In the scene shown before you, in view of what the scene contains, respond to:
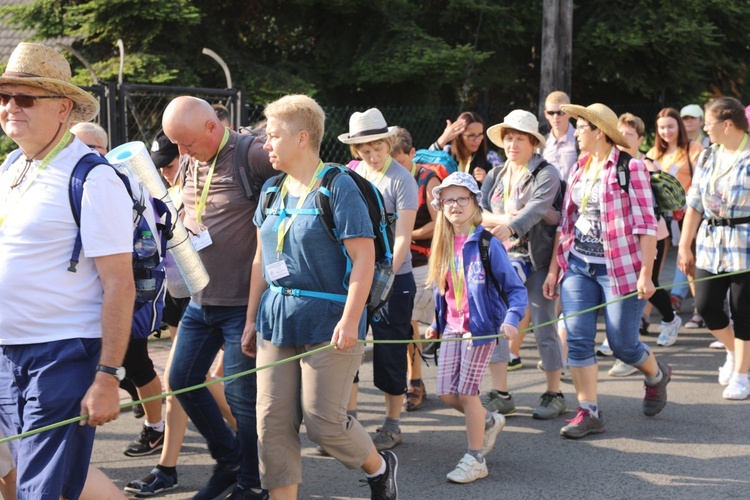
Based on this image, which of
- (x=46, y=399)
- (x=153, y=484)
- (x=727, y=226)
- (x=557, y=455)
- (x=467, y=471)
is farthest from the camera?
(x=727, y=226)

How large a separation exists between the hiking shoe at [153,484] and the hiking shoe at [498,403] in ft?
7.12

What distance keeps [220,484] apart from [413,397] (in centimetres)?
209

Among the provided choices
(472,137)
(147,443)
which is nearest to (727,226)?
(472,137)

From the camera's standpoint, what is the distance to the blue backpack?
3.35 m

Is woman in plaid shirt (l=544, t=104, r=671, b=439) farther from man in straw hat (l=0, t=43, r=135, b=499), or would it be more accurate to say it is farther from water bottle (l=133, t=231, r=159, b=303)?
man in straw hat (l=0, t=43, r=135, b=499)

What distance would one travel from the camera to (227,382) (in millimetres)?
4824

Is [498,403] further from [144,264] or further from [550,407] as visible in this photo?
[144,264]

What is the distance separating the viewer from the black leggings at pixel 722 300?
22.5 feet

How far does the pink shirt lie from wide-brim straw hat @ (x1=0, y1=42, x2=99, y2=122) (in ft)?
8.21

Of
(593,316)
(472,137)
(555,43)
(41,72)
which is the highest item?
(555,43)

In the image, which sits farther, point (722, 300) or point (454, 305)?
point (722, 300)

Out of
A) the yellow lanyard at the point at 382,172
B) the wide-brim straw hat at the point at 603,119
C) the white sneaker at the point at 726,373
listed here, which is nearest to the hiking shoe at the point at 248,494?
the yellow lanyard at the point at 382,172

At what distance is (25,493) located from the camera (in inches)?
132

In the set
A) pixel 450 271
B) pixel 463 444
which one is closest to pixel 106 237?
pixel 450 271
